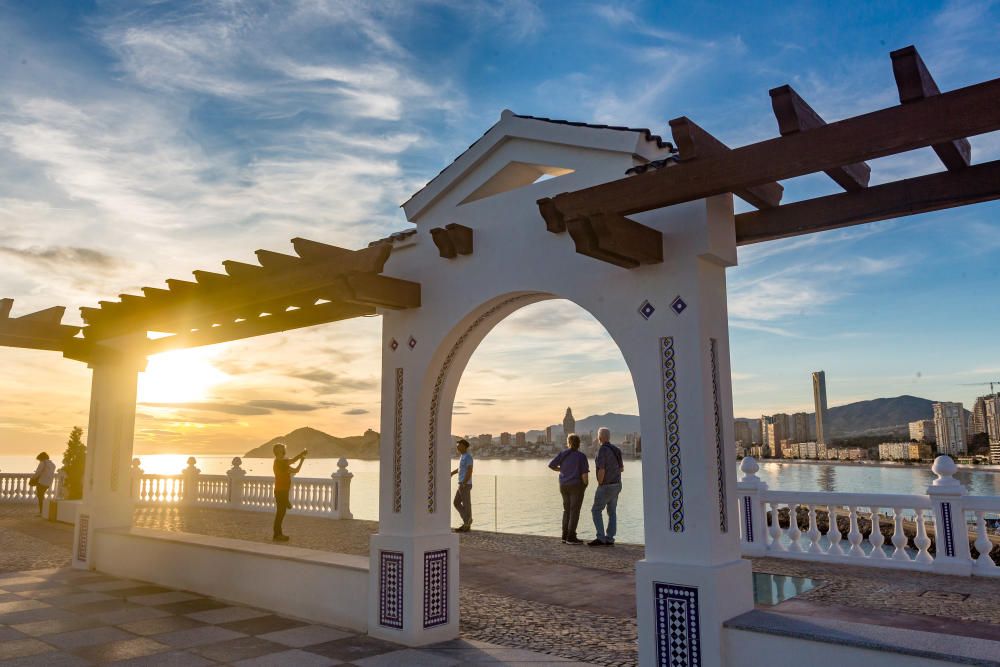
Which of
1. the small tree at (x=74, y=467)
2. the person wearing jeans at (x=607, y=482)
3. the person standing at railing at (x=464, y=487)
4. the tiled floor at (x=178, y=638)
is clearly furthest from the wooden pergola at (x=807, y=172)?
the small tree at (x=74, y=467)

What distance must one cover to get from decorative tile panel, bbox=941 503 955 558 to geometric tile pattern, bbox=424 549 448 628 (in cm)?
502

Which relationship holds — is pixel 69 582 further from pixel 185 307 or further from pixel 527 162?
pixel 527 162

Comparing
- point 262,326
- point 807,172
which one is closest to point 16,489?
point 262,326

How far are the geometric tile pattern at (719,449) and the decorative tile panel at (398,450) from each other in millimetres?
2486

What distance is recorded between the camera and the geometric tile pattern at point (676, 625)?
12.1ft

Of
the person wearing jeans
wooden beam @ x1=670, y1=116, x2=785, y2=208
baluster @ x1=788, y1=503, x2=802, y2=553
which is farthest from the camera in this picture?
the person wearing jeans

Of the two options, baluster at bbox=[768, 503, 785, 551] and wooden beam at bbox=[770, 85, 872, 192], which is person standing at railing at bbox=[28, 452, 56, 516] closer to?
baluster at bbox=[768, 503, 785, 551]

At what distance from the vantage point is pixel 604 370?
15547 millimetres

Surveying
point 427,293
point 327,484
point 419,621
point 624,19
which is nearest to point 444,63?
point 624,19

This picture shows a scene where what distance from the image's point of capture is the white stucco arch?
151 inches

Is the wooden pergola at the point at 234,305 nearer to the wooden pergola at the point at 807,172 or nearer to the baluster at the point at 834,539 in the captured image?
the wooden pergola at the point at 807,172


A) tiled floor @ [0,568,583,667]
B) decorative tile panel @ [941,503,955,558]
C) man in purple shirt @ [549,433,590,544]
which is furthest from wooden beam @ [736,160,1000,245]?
man in purple shirt @ [549,433,590,544]

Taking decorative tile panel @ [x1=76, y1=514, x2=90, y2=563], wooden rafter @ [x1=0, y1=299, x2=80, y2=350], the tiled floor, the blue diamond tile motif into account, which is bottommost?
the tiled floor

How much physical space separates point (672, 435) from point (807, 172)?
1607 mm
